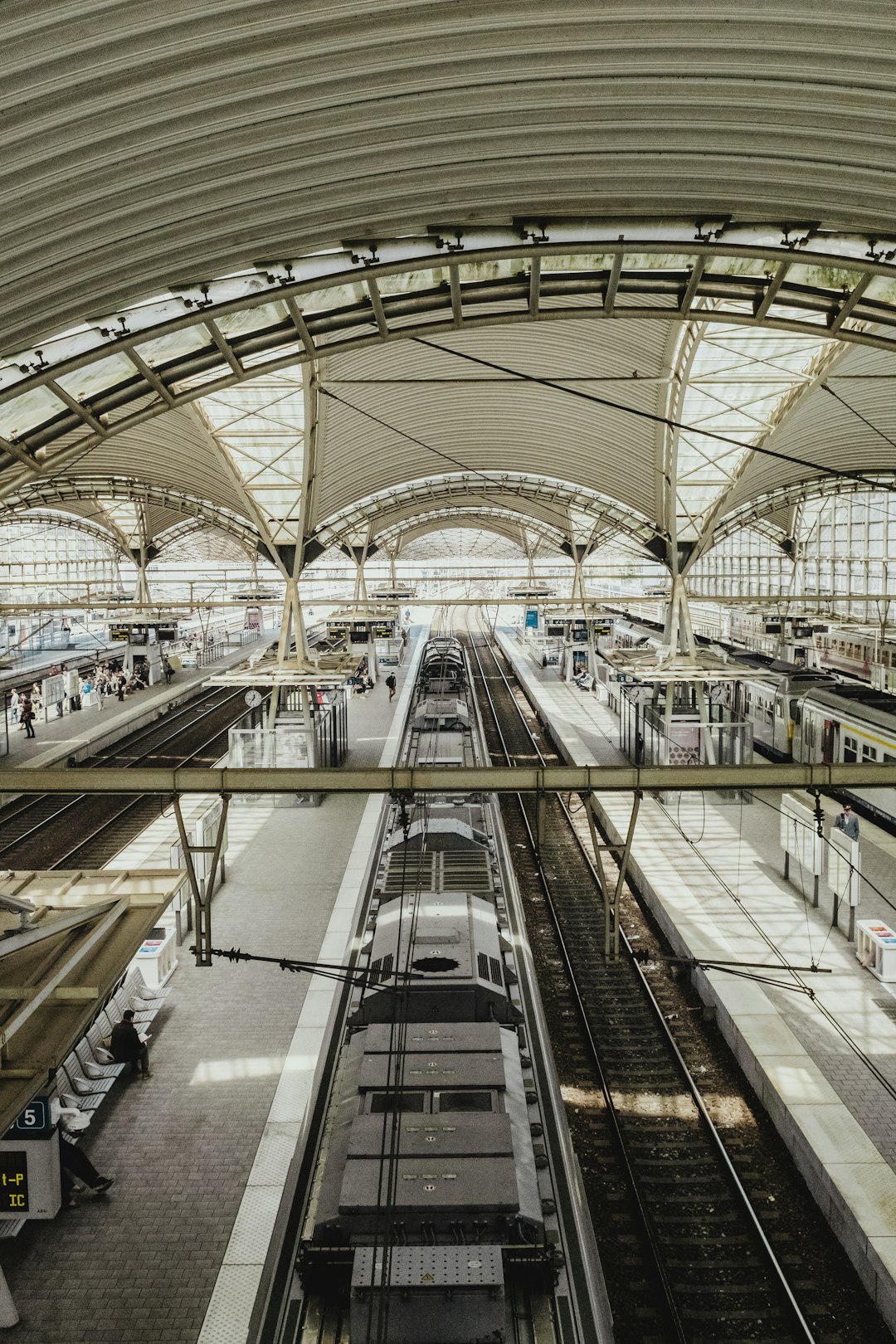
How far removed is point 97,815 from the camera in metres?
25.7

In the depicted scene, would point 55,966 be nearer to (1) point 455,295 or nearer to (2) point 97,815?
(1) point 455,295

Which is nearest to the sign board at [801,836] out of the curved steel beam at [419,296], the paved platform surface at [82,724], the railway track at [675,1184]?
the railway track at [675,1184]

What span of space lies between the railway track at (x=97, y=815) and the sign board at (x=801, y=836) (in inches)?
479

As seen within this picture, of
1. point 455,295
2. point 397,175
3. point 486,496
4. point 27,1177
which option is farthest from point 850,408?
point 486,496

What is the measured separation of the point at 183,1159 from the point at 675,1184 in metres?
5.51

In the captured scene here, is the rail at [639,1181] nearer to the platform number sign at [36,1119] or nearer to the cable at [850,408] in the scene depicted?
the platform number sign at [36,1119]

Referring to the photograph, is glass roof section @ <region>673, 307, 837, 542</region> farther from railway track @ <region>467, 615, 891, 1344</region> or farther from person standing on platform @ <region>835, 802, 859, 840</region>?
railway track @ <region>467, 615, 891, 1344</region>

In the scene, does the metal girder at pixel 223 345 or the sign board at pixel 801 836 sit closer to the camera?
the metal girder at pixel 223 345

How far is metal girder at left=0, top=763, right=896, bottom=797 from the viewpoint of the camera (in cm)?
763

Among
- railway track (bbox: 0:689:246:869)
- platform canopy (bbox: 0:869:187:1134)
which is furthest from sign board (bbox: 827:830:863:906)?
railway track (bbox: 0:689:246:869)

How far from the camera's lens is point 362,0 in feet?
20.3

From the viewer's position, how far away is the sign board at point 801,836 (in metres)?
16.8

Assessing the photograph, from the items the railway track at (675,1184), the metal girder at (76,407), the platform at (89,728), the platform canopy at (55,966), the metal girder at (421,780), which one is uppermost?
the metal girder at (76,407)

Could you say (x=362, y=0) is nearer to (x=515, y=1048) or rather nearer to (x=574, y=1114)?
(x=515, y=1048)
